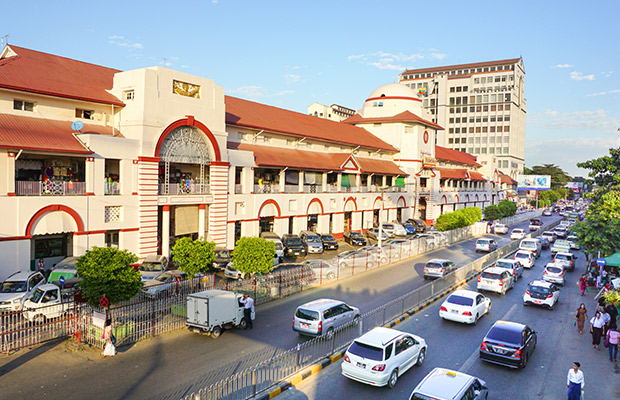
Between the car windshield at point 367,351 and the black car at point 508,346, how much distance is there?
4639 mm

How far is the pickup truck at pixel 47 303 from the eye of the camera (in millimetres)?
18094

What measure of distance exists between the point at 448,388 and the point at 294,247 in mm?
27069

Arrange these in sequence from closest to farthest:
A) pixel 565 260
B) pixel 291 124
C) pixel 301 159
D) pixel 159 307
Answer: pixel 159 307 < pixel 565 260 < pixel 301 159 < pixel 291 124

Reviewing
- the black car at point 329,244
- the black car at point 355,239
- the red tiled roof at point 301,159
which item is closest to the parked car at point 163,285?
the red tiled roof at point 301,159

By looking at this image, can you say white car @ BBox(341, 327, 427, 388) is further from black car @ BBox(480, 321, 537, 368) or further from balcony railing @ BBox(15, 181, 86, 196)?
balcony railing @ BBox(15, 181, 86, 196)

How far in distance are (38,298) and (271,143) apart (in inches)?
1094

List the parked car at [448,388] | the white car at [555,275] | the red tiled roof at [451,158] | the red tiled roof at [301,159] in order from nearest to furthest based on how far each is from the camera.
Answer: the parked car at [448,388] < the white car at [555,275] < the red tiled roof at [301,159] < the red tiled roof at [451,158]

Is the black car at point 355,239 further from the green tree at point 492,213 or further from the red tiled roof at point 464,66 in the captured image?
the red tiled roof at point 464,66

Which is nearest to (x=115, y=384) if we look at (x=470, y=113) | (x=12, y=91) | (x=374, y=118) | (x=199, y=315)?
(x=199, y=315)

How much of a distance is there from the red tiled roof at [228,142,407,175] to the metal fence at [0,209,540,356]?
1153 centimetres

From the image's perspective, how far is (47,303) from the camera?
19.6 meters

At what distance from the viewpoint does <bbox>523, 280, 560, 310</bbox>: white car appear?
23.9 metres

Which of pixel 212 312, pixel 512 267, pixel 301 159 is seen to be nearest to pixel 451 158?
pixel 301 159

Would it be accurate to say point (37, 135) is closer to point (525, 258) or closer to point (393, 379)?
point (393, 379)
